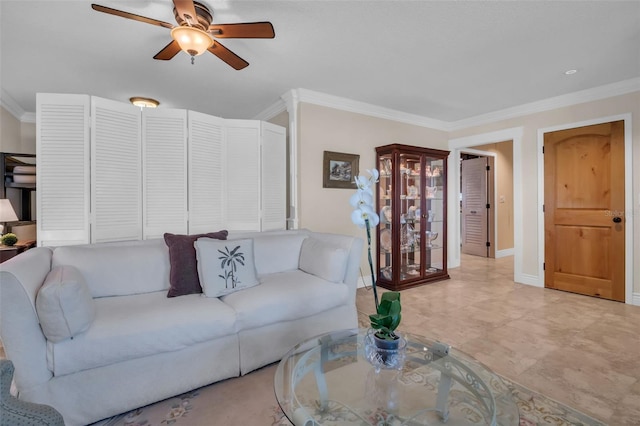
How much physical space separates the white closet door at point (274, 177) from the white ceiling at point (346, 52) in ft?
1.83

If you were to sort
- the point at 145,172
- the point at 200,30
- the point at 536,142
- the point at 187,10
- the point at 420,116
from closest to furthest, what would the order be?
the point at 187,10, the point at 200,30, the point at 145,172, the point at 536,142, the point at 420,116

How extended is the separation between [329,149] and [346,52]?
Result: 1.29 metres

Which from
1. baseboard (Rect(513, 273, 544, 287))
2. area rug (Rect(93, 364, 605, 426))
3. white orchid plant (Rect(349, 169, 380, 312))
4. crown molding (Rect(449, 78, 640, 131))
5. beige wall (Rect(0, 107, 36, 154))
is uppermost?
crown molding (Rect(449, 78, 640, 131))

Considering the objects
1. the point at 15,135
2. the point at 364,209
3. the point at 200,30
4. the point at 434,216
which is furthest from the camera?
the point at 434,216

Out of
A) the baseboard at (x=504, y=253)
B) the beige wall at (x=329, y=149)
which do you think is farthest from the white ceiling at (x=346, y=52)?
the baseboard at (x=504, y=253)

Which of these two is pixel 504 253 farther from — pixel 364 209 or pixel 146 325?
pixel 146 325

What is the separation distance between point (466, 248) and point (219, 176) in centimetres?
568

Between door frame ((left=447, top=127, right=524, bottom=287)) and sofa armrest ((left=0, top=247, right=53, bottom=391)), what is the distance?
486 centimetres

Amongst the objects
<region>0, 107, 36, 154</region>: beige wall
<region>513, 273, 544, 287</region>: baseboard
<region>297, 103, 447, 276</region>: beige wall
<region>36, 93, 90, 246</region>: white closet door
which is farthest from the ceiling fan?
<region>513, 273, 544, 287</region>: baseboard

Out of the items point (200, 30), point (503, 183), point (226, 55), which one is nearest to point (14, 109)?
point (226, 55)

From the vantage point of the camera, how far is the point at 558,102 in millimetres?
3691

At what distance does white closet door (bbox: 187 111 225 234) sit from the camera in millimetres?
2889

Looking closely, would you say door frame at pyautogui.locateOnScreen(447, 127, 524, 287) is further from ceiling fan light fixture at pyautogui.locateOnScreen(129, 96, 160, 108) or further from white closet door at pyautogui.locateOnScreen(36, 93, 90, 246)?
white closet door at pyautogui.locateOnScreen(36, 93, 90, 246)

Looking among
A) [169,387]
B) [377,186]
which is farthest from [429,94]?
[169,387]
